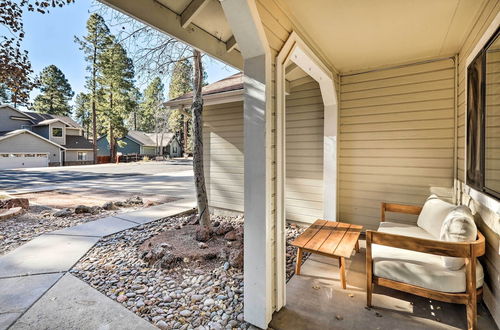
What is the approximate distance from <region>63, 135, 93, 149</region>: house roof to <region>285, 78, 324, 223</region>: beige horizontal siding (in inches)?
1040

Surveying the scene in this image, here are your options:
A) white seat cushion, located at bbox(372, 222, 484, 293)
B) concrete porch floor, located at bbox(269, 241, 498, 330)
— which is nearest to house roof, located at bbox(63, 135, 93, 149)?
concrete porch floor, located at bbox(269, 241, 498, 330)

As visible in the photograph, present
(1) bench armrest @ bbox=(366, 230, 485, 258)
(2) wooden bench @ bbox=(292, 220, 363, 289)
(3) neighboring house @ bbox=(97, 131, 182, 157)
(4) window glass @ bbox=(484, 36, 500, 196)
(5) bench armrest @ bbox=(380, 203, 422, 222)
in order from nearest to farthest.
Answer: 1. (1) bench armrest @ bbox=(366, 230, 485, 258)
2. (4) window glass @ bbox=(484, 36, 500, 196)
3. (2) wooden bench @ bbox=(292, 220, 363, 289)
4. (5) bench armrest @ bbox=(380, 203, 422, 222)
5. (3) neighboring house @ bbox=(97, 131, 182, 157)

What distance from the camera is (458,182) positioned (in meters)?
3.08

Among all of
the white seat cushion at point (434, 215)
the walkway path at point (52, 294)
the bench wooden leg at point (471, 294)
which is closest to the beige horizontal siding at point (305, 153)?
the white seat cushion at point (434, 215)

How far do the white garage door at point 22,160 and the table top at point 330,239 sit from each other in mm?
25346

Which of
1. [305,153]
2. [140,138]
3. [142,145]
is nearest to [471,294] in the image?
[305,153]

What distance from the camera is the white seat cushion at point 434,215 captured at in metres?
2.58

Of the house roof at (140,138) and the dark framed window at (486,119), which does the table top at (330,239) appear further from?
the house roof at (140,138)

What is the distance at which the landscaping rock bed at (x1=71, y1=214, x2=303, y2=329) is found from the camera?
210cm

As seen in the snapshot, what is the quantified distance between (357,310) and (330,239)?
32.0 inches

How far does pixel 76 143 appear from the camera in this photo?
952 inches

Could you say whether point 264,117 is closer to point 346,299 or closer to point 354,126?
point 346,299

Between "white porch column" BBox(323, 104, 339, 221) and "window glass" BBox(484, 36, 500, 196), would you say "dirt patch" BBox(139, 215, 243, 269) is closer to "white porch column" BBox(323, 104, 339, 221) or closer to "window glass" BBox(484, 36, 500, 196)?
"white porch column" BBox(323, 104, 339, 221)

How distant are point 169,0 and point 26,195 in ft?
29.4
